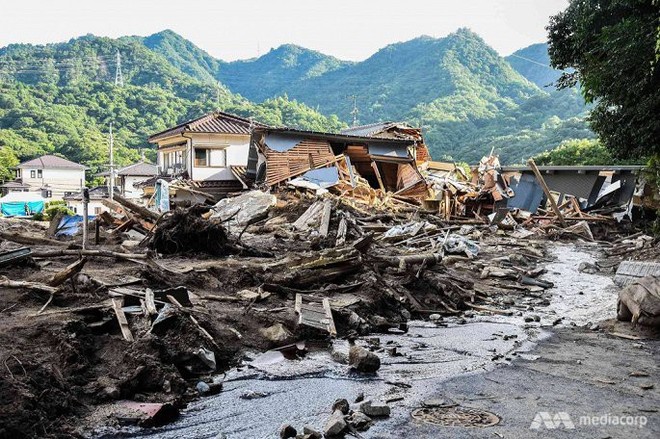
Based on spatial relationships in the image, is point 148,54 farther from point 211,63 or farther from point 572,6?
point 572,6

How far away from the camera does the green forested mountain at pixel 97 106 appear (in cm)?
6028

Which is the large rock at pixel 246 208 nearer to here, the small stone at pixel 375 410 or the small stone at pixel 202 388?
the small stone at pixel 202 388

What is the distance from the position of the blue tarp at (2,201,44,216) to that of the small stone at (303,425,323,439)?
41.0 meters

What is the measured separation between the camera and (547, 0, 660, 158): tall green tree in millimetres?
10594

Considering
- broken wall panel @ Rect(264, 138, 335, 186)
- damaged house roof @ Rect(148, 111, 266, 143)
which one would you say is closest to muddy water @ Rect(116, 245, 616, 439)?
broken wall panel @ Rect(264, 138, 335, 186)

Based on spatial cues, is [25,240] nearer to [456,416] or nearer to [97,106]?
[456,416]

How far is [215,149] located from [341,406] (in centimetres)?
2898

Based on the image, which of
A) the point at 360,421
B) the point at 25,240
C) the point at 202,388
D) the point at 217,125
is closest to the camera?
the point at 360,421

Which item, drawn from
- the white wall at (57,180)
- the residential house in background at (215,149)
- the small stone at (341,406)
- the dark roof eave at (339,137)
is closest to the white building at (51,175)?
the white wall at (57,180)

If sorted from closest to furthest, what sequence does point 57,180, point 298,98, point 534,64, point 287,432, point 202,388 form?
point 287,432
point 202,388
point 57,180
point 298,98
point 534,64

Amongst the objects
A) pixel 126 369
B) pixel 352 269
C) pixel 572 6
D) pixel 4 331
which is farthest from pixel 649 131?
pixel 4 331

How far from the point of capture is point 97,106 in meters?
68.3

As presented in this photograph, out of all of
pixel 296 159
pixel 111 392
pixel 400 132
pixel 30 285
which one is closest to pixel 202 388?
pixel 111 392

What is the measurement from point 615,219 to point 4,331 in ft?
77.1
